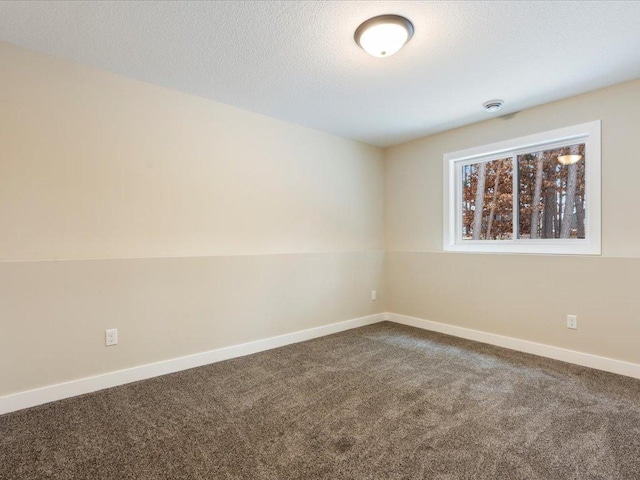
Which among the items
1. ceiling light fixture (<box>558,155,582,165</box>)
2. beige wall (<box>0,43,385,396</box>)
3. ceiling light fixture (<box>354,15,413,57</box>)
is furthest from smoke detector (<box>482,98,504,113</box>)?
beige wall (<box>0,43,385,396</box>)

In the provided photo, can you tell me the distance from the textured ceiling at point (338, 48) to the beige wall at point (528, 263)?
29cm

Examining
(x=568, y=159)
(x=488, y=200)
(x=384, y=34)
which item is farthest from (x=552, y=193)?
(x=384, y=34)

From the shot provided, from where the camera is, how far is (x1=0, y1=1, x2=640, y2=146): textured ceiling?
190cm

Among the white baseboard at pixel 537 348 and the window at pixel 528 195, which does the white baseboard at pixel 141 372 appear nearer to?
the white baseboard at pixel 537 348

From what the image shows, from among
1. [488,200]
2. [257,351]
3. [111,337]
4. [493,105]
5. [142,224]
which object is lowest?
[257,351]

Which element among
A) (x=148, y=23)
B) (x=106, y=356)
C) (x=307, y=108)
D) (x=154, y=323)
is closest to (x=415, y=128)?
(x=307, y=108)

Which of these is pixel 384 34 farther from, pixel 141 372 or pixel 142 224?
pixel 141 372

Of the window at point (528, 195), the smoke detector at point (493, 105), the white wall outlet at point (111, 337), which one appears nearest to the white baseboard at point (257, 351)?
the white wall outlet at point (111, 337)

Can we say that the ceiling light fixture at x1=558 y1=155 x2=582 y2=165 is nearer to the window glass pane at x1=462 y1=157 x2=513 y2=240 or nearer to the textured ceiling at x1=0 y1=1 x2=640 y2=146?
the window glass pane at x1=462 y1=157 x2=513 y2=240

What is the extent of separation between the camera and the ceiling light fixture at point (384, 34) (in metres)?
Result: 1.96

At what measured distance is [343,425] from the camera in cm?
196

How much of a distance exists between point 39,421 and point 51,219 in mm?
1274

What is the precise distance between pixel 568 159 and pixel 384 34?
90.3 inches

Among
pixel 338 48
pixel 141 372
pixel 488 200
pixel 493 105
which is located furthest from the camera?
pixel 488 200
